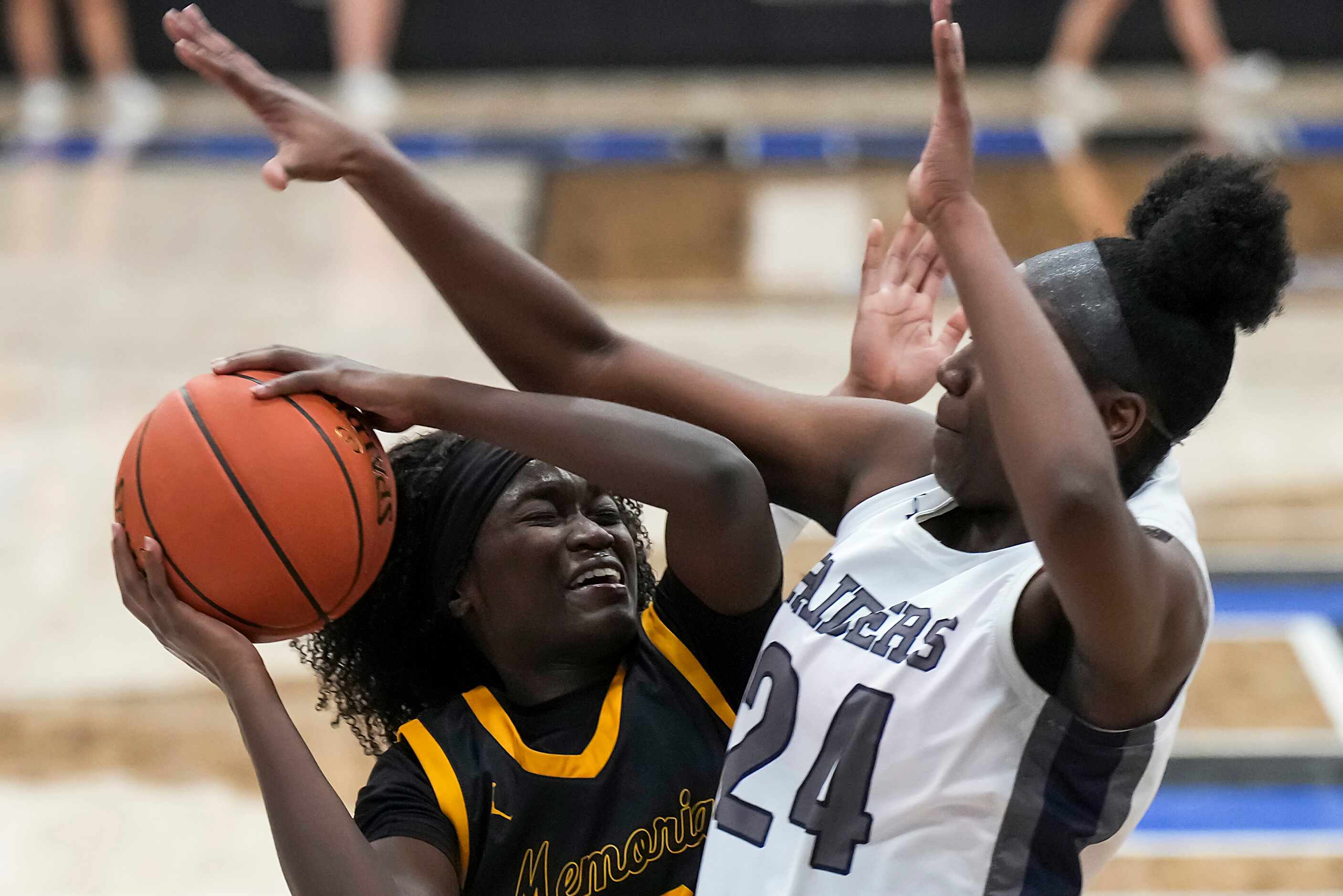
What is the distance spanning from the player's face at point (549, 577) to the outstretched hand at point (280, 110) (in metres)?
0.51

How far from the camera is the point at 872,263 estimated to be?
2582 millimetres

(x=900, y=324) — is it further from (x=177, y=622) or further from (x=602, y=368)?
(x=177, y=622)

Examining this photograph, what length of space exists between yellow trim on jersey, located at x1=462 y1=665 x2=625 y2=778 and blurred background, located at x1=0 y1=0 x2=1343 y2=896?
20 cm

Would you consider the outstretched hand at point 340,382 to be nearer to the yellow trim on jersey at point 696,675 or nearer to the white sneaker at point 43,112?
the yellow trim on jersey at point 696,675

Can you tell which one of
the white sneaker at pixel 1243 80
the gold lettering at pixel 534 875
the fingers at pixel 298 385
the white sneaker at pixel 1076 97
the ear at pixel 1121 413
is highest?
the white sneaker at pixel 1243 80

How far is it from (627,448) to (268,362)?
0.54 m

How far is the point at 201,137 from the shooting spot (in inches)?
411

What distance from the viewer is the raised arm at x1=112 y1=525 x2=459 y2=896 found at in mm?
1897

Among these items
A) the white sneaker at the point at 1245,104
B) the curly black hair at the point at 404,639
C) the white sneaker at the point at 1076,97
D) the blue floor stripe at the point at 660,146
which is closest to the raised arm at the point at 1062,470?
the curly black hair at the point at 404,639

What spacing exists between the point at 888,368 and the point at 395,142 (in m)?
7.87

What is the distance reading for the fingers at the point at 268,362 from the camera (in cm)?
214

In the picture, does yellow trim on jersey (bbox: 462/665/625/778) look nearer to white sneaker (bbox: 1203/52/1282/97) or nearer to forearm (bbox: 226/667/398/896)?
forearm (bbox: 226/667/398/896)

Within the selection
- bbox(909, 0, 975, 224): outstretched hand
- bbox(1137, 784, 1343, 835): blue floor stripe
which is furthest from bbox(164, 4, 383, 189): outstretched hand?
bbox(1137, 784, 1343, 835): blue floor stripe

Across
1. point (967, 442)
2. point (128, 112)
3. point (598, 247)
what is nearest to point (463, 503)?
point (967, 442)
